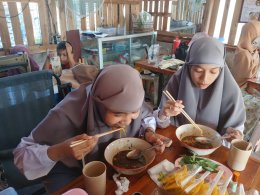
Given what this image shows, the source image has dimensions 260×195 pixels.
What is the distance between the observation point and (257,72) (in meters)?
2.84

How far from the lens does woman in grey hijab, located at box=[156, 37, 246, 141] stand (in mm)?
1461

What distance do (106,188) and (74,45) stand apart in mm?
3185

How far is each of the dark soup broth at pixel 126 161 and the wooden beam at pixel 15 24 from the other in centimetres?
377

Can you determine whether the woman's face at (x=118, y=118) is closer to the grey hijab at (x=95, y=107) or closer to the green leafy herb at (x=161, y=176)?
the grey hijab at (x=95, y=107)

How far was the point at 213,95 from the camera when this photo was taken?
150cm

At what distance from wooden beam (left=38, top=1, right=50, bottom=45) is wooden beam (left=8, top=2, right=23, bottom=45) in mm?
445

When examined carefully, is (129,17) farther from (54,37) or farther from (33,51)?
(33,51)

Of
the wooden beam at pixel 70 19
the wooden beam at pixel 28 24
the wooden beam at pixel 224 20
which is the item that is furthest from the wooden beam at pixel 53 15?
the wooden beam at pixel 224 20

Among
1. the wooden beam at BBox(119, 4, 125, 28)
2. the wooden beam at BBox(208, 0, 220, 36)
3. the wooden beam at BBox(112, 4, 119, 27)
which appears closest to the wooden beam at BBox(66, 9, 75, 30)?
the wooden beam at BBox(112, 4, 119, 27)

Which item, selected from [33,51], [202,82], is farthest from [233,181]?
[33,51]

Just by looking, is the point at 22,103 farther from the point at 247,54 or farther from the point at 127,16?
the point at 127,16

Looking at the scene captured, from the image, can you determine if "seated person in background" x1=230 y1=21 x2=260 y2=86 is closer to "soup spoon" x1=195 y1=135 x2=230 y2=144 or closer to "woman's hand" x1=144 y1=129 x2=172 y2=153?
"soup spoon" x1=195 y1=135 x2=230 y2=144

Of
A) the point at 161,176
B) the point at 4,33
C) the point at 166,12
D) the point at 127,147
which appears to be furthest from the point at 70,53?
the point at 161,176

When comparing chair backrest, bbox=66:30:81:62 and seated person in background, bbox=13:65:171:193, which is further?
chair backrest, bbox=66:30:81:62
